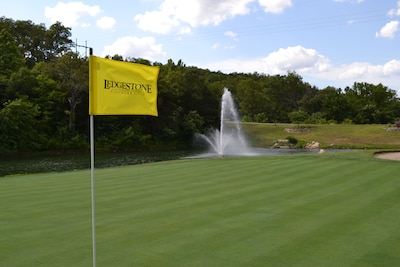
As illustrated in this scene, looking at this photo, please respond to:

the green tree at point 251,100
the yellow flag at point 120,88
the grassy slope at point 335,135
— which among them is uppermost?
the green tree at point 251,100

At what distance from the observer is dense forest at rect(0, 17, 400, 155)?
40.9m

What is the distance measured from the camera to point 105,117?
51406mm

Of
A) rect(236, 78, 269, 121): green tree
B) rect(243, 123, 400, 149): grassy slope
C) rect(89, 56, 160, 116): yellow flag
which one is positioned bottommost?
rect(243, 123, 400, 149): grassy slope

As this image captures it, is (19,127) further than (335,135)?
No

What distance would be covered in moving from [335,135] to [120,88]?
53.5m

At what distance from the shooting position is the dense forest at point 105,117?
4094cm

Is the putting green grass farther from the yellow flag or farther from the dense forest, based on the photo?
the dense forest

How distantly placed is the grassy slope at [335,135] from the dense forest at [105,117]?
26.0 ft

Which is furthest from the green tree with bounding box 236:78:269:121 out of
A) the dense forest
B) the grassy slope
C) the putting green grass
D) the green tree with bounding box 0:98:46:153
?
the putting green grass

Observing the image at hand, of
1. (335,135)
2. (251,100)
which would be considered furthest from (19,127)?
(251,100)

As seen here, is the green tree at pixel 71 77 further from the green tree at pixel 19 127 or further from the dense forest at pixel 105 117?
the green tree at pixel 19 127

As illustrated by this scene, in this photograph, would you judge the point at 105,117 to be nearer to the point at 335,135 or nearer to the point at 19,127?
the point at 19,127

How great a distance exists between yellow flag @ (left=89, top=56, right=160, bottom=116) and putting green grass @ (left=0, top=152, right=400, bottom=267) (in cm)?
205

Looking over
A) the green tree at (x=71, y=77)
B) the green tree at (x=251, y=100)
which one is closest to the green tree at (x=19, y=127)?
the green tree at (x=71, y=77)
